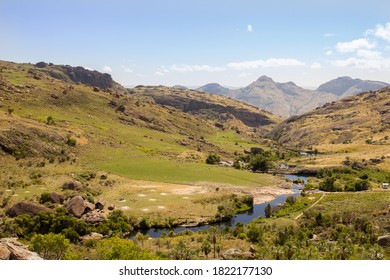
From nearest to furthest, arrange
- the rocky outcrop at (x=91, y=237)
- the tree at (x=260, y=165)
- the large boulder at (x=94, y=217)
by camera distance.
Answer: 1. the rocky outcrop at (x=91, y=237)
2. the large boulder at (x=94, y=217)
3. the tree at (x=260, y=165)

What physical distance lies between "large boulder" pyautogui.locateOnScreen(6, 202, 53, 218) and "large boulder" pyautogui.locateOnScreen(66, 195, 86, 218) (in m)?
4.54

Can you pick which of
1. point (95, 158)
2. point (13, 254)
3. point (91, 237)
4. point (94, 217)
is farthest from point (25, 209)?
point (95, 158)

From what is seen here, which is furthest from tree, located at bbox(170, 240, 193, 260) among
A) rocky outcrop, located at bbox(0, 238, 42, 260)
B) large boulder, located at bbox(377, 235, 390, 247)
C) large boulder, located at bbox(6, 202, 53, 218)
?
large boulder, located at bbox(6, 202, 53, 218)

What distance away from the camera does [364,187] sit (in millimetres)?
119500

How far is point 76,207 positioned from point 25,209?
1019 cm

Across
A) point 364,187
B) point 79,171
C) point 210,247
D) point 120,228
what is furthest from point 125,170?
point 364,187

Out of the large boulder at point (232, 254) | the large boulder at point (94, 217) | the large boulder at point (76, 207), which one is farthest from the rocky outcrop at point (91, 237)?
the large boulder at point (232, 254)

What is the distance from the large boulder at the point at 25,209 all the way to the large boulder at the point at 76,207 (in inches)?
179

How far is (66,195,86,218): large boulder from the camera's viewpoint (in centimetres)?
7906

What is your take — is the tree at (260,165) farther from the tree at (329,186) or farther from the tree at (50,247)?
the tree at (50,247)

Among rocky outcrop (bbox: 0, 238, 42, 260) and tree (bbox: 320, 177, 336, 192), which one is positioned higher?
rocky outcrop (bbox: 0, 238, 42, 260)

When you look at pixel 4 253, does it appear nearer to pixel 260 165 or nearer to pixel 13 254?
pixel 13 254

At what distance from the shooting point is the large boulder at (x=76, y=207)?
79062 millimetres

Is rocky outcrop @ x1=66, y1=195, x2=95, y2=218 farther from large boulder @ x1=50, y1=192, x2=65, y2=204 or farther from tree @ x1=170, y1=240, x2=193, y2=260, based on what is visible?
tree @ x1=170, y1=240, x2=193, y2=260
